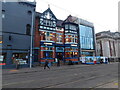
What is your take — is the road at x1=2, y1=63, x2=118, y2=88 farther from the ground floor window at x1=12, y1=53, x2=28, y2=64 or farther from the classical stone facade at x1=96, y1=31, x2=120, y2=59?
the classical stone facade at x1=96, y1=31, x2=120, y2=59

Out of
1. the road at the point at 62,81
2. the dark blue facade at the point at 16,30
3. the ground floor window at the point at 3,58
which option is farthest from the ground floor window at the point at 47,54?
the road at the point at 62,81

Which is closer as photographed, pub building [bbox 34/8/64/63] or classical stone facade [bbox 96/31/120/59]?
pub building [bbox 34/8/64/63]

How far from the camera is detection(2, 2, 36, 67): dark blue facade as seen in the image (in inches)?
907

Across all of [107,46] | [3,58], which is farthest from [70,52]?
[107,46]

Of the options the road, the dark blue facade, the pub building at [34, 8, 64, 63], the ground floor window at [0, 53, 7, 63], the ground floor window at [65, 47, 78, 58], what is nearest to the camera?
the road

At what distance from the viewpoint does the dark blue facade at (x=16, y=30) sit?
23031mm

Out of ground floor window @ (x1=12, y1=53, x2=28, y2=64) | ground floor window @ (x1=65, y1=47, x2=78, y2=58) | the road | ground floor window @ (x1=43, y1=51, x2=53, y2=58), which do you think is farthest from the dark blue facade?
ground floor window @ (x1=65, y1=47, x2=78, y2=58)

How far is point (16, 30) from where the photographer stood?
2478cm

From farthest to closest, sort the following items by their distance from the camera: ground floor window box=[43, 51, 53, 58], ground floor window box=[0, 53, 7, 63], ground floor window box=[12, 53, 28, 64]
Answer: ground floor window box=[43, 51, 53, 58]
ground floor window box=[12, 53, 28, 64]
ground floor window box=[0, 53, 7, 63]

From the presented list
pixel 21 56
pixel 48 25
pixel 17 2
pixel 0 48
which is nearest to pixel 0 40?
pixel 0 48

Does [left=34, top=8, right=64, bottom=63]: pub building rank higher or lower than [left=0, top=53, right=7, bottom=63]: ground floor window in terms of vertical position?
higher

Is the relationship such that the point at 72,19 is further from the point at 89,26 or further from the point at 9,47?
the point at 9,47

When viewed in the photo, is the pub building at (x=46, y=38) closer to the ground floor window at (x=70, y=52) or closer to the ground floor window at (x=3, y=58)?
the ground floor window at (x=70, y=52)

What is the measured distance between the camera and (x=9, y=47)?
76.3ft
